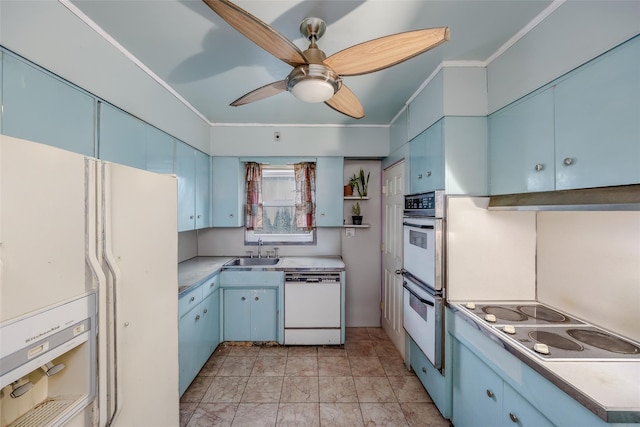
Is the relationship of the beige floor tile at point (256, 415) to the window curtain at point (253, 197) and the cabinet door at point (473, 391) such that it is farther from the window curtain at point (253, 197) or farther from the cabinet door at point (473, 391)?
the window curtain at point (253, 197)

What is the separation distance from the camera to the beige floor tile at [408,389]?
211 cm

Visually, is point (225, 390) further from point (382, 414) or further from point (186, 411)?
point (382, 414)

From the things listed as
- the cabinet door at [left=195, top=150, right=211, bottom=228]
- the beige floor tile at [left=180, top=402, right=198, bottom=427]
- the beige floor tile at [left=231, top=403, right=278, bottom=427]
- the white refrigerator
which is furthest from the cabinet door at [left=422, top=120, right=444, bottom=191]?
the beige floor tile at [left=180, top=402, right=198, bottom=427]

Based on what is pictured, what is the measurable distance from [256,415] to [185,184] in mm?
2073

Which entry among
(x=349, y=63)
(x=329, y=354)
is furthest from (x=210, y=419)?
(x=349, y=63)

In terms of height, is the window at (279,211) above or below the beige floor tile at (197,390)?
above

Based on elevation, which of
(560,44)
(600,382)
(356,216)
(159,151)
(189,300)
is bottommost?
(189,300)

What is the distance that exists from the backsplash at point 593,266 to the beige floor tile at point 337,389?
1595mm

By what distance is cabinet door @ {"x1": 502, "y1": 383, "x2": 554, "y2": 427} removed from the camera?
1.11 metres

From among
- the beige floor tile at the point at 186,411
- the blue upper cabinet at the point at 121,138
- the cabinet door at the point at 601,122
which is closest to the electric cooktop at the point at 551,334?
the cabinet door at the point at 601,122

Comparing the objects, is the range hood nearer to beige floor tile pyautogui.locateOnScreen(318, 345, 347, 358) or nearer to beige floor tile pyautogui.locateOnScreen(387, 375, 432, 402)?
beige floor tile pyautogui.locateOnScreen(387, 375, 432, 402)

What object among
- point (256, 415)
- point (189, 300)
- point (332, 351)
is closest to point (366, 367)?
point (332, 351)

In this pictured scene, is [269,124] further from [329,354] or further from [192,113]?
[329,354]

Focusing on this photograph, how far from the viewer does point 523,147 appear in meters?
1.52
